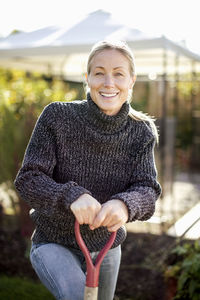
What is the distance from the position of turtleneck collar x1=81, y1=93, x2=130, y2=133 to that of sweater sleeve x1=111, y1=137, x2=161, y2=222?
158 millimetres

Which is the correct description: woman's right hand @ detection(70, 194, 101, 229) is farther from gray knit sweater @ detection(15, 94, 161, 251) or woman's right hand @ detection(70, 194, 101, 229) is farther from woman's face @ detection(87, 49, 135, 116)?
woman's face @ detection(87, 49, 135, 116)

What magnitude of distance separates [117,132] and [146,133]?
144mm

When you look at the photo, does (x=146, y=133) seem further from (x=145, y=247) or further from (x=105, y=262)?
(x=145, y=247)

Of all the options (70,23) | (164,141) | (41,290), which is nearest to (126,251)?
(41,290)

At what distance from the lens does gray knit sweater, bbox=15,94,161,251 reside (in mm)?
1801

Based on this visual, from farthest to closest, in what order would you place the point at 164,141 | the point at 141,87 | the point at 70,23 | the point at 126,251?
the point at 141,87 → the point at 70,23 → the point at 164,141 → the point at 126,251

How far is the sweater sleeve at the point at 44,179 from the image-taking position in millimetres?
1684

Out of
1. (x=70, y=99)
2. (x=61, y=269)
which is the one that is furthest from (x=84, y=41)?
(x=61, y=269)

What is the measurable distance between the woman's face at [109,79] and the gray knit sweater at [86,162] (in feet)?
0.15

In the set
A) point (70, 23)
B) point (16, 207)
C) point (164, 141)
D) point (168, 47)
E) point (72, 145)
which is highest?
point (70, 23)

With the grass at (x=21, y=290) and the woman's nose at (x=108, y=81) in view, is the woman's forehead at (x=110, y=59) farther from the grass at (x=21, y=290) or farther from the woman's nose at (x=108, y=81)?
the grass at (x=21, y=290)

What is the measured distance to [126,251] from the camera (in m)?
4.36

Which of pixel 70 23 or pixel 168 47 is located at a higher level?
pixel 70 23

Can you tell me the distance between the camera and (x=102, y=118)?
1.90m
